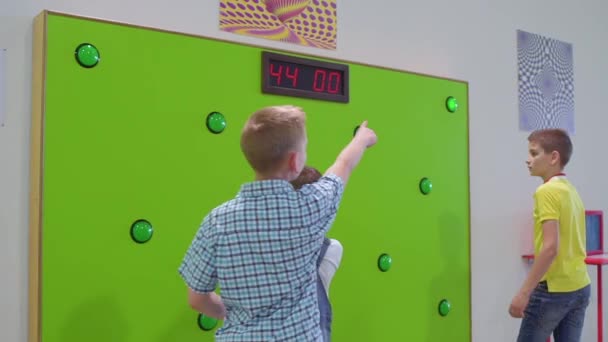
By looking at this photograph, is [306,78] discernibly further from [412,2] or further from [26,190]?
[26,190]

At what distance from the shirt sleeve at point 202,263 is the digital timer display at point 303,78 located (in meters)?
0.97

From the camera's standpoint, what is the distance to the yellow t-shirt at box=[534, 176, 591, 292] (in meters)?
2.24

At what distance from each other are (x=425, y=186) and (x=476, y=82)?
26.5 inches

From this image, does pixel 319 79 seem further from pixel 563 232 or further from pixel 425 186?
pixel 563 232

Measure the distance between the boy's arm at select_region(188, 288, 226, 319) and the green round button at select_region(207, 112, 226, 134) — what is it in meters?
0.77

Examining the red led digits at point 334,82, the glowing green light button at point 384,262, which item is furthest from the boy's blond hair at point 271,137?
the glowing green light button at point 384,262

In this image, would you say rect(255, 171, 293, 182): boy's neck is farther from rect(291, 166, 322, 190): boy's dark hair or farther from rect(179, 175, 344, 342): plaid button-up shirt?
rect(291, 166, 322, 190): boy's dark hair

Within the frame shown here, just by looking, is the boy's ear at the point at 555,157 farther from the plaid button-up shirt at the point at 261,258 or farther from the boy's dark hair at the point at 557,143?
the plaid button-up shirt at the point at 261,258

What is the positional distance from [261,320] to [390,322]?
1362mm

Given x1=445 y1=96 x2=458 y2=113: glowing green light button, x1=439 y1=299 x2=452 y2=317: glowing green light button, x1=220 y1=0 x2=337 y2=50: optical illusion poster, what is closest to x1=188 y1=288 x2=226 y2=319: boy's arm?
x1=220 y1=0 x2=337 y2=50: optical illusion poster

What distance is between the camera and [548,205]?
2.24 m

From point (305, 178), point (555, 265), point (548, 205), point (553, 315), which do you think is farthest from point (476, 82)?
point (305, 178)

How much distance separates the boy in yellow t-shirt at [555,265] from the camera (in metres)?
2.20

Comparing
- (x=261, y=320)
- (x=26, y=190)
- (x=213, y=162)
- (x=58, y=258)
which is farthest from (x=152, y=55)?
(x=261, y=320)
